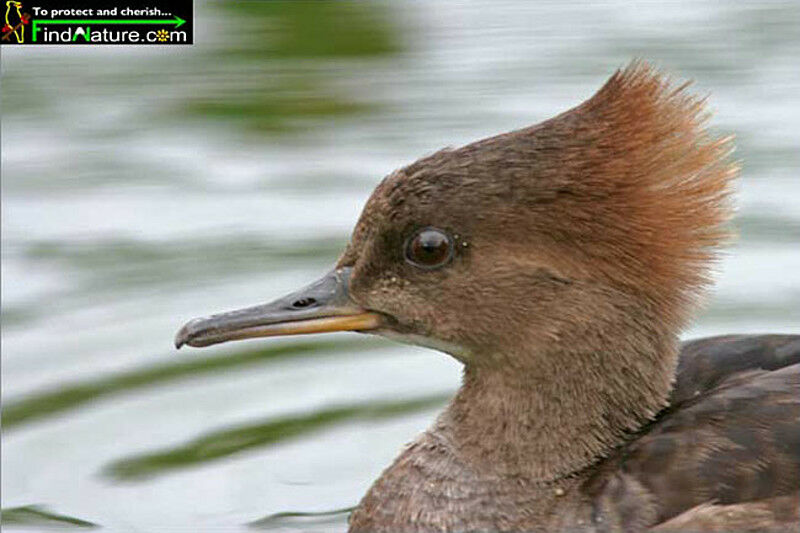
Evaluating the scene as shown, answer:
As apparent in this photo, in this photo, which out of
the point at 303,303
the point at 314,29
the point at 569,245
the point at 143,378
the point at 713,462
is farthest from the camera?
the point at 314,29

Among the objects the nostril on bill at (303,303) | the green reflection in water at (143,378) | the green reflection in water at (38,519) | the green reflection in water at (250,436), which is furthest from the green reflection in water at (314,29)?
the nostril on bill at (303,303)

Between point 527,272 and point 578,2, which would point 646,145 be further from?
point 578,2

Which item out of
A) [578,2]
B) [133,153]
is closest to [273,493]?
[133,153]

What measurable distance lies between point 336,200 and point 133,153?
3.39ft

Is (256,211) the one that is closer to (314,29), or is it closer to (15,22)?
(15,22)

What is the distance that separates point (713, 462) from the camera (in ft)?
20.5

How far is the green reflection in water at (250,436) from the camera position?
299 inches

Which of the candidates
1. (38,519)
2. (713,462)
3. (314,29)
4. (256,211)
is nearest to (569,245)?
(713,462)

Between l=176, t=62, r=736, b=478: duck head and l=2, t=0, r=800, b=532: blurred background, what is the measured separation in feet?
3.69

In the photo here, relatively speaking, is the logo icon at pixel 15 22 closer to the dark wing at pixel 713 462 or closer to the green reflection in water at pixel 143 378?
the green reflection in water at pixel 143 378

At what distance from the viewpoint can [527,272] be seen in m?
6.48

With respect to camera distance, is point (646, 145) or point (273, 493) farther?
point (273, 493)

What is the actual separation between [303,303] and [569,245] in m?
0.88

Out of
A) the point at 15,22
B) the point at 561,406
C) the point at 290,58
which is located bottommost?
the point at 561,406
